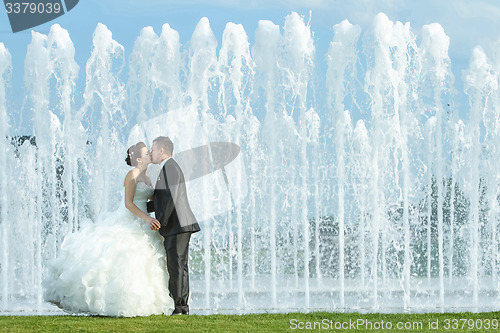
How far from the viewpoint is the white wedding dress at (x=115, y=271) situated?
20.9 ft

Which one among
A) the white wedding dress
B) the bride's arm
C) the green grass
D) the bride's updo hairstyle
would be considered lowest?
the green grass

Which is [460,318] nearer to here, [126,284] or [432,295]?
[126,284]

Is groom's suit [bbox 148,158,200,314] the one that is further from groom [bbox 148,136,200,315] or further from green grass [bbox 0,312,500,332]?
green grass [bbox 0,312,500,332]

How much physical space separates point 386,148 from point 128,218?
7.00 meters

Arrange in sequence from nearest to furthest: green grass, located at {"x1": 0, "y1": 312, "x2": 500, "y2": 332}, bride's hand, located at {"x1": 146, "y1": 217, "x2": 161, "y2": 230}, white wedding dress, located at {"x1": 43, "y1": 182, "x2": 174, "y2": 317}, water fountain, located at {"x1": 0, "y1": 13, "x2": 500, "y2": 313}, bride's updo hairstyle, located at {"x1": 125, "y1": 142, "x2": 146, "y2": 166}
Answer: green grass, located at {"x1": 0, "y1": 312, "x2": 500, "y2": 332}
white wedding dress, located at {"x1": 43, "y1": 182, "x2": 174, "y2": 317}
bride's hand, located at {"x1": 146, "y1": 217, "x2": 161, "y2": 230}
bride's updo hairstyle, located at {"x1": 125, "y1": 142, "x2": 146, "y2": 166}
water fountain, located at {"x1": 0, "y1": 13, "x2": 500, "y2": 313}

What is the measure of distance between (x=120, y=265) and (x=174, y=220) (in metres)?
0.66

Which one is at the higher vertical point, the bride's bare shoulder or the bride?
the bride's bare shoulder

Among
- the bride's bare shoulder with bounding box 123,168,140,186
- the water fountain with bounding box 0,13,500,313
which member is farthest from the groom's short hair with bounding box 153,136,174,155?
the water fountain with bounding box 0,13,500,313

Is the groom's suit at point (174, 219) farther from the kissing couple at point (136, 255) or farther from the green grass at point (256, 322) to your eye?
the green grass at point (256, 322)

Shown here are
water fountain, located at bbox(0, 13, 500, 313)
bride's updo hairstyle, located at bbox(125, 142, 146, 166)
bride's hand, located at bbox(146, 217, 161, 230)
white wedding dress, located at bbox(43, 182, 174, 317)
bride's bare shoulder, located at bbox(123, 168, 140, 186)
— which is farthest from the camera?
water fountain, located at bbox(0, 13, 500, 313)

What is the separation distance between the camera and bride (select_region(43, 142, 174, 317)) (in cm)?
638

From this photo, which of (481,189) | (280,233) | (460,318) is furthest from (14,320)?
(481,189)

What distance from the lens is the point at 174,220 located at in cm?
657

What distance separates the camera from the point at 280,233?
49.6ft
